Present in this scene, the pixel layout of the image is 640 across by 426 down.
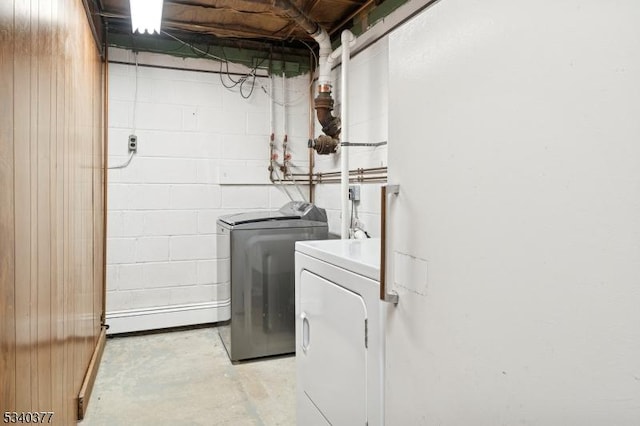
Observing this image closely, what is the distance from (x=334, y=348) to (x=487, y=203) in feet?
3.02

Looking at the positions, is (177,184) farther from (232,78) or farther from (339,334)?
(339,334)

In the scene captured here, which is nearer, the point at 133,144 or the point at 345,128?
the point at 345,128

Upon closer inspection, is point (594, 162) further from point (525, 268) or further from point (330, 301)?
point (330, 301)

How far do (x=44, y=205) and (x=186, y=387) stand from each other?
5.30ft

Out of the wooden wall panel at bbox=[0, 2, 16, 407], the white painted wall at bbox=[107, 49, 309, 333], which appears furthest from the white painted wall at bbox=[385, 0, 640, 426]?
the white painted wall at bbox=[107, 49, 309, 333]

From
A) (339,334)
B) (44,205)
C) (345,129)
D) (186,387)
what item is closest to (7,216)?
(44,205)

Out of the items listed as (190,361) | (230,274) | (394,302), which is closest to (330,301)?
(394,302)

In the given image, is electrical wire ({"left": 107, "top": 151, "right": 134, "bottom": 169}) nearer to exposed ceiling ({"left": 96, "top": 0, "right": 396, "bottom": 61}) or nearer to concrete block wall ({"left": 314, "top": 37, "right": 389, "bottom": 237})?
exposed ceiling ({"left": 96, "top": 0, "right": 396, "bottom": 61})

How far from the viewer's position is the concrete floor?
2244 millimetres

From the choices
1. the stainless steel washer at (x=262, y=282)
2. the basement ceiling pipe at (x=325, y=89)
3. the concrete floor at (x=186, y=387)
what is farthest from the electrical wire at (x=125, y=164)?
the basement ceiling pipe at (x=325, y=89)

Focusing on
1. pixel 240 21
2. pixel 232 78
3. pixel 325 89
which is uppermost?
pixel 240 21

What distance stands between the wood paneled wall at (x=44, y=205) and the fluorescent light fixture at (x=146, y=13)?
0.32 meters

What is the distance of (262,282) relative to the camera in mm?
3020

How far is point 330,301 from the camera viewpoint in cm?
155
